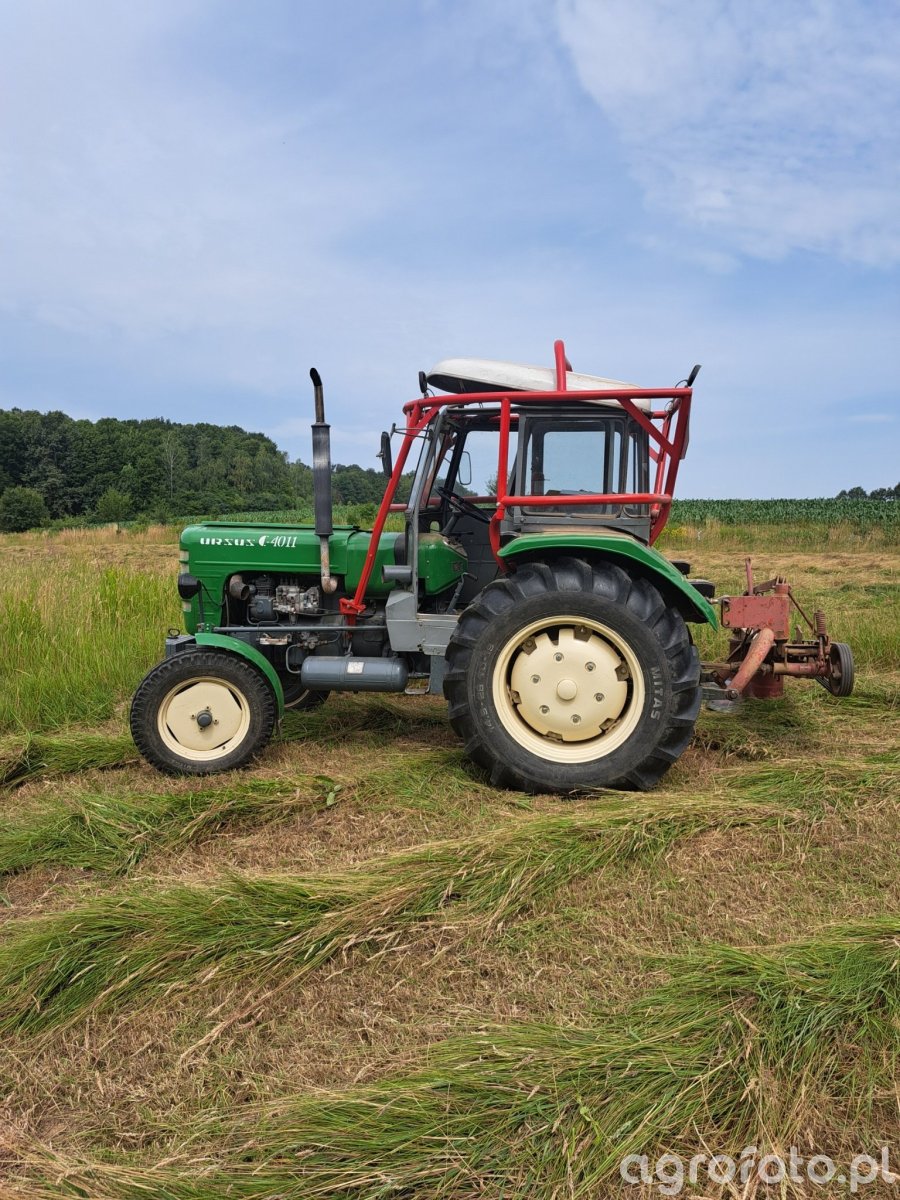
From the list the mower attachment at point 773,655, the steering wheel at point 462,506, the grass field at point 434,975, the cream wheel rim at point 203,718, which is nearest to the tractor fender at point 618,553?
the mower attachment at point 773,655

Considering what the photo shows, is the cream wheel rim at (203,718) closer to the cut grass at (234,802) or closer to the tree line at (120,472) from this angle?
the cut grass at (234,802)

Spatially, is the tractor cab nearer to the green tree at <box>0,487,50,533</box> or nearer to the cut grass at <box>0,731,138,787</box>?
the cut grass at <box>0,731,138,787</box>

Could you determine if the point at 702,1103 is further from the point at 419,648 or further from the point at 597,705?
the point at 419,648

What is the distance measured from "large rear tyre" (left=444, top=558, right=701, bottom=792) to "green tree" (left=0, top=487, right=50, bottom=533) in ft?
186

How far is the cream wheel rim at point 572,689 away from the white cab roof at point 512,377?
119 cm

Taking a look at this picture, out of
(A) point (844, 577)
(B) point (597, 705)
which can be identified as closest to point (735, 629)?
(B) point (597, 705)

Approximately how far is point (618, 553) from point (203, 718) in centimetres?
233

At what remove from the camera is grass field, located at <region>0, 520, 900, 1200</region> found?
1774mm

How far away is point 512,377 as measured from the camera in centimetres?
412

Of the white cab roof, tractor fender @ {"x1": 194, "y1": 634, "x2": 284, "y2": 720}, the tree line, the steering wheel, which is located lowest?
tractor fender @ {"x1": 194, "y1": 634, "x2": 284, "y2": 720}

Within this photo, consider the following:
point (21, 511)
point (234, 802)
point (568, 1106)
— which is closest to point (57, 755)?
point (234, 802)

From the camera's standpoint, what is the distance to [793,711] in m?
5.16

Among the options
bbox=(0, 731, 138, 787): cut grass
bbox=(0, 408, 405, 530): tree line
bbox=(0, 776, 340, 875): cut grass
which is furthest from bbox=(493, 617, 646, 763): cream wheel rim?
bbox=(0, 408, 405, 530): tree line

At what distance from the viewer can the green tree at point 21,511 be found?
176 ft
